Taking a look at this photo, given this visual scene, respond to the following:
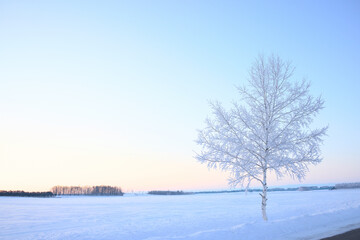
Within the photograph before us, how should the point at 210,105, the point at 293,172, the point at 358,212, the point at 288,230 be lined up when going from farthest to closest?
the point at 358,212, the point at 210,105, the point at 293,172, the point at 288,230

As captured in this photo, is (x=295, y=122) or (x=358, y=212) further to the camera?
(x=358, y=212)

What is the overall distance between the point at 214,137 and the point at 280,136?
3.62 metres

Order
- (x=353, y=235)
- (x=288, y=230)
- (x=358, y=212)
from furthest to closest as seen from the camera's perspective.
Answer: (x=358, y=212)
(x=288, y=230)
(x=353, y=235)

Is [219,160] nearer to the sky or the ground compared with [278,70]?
nearer to the ground

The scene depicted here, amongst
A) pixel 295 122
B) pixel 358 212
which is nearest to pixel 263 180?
pixel 295 122

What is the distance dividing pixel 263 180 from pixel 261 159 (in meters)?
1.17

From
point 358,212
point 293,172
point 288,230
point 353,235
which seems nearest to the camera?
point 353,235

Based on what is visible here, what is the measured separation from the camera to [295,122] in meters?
14.8

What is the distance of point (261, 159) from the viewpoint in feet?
49.7

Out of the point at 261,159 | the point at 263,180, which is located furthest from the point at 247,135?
the point at 263,180

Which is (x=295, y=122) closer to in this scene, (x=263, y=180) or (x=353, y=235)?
(x=263, y=180)

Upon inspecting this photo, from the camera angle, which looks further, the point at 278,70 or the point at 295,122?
the point at 278,70

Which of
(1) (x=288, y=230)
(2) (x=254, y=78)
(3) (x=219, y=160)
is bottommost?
(1) (x=288, y=230)

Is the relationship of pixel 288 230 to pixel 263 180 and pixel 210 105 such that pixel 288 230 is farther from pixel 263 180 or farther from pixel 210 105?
pixel 210 105
